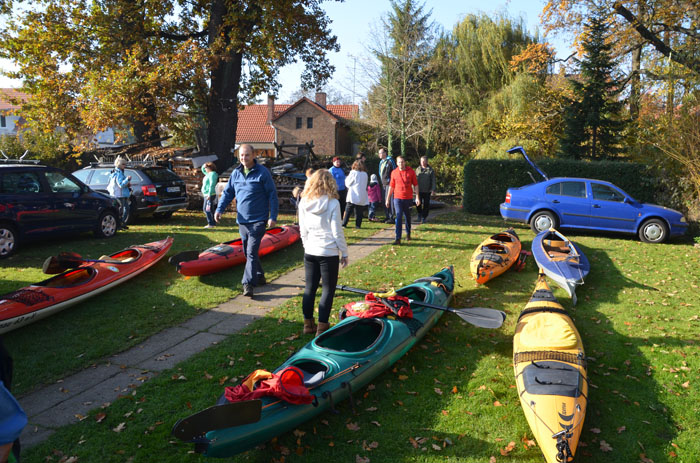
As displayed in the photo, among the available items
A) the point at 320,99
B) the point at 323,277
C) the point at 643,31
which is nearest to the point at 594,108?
the point at 643,31

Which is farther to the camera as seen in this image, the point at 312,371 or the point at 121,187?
the point at 121,187

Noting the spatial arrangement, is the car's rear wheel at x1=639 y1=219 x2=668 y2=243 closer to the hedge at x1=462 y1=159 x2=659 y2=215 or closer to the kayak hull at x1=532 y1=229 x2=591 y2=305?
the kayak hull at x1=532 y1=229 x2=591 y2=305

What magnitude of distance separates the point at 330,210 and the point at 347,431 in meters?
2.28

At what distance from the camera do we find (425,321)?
5492 mm

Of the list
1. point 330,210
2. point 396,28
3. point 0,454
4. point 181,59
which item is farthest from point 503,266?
point 396,28

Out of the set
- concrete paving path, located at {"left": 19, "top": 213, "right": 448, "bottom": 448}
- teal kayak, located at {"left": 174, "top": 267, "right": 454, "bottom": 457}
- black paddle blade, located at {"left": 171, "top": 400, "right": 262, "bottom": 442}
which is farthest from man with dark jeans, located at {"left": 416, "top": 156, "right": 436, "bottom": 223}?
black paddle blade, located at {"left": 171, "top": 400, "right": 262, "bottom": 442}

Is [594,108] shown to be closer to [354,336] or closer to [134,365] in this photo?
[354,336]

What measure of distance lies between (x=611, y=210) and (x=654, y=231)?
1147mm

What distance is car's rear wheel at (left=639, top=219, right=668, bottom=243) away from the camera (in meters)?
11.6

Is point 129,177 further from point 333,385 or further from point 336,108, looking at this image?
point 336,108

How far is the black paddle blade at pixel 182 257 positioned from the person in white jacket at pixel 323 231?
341cm

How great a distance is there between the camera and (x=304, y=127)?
4084 centimetres

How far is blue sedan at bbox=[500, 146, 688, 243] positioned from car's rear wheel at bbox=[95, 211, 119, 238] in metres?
10.5

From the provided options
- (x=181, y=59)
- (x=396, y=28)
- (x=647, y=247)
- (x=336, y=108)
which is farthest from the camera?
(x=336, y=108)
